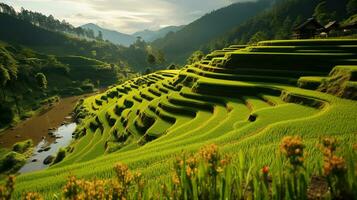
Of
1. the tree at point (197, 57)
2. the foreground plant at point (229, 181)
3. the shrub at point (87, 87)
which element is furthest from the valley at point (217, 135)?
the shrub at point (87, 87)

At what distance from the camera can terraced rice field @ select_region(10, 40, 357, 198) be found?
1611 centimetres

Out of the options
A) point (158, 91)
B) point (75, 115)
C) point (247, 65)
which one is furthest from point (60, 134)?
point (247, 65)

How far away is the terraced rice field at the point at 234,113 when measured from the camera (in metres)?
16.1

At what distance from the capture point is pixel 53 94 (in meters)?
116

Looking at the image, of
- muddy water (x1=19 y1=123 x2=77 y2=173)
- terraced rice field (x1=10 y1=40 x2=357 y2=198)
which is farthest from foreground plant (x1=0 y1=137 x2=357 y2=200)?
muddy water (x1=19 y1=123 x2=77 y2=173)

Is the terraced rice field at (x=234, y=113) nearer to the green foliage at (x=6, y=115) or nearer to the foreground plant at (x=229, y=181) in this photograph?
the foreground plant at (x=229, y=181)

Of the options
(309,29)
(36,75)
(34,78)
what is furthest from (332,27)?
(34,78)

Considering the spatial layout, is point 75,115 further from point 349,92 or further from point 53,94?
point 349,92

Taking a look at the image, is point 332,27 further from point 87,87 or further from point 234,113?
point 87,87

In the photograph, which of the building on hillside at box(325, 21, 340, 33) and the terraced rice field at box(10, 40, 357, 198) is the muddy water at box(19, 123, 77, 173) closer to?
the terraced rice field at box(10, 40, 357, 198)

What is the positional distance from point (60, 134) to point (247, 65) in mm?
43431

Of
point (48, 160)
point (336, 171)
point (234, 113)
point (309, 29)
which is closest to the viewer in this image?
point (336, 171)

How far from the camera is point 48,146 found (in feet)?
190

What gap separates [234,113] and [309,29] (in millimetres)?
37468
